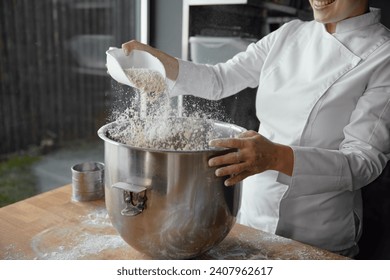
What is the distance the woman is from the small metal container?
336 millimetres

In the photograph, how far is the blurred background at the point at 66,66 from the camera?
140 centimetres

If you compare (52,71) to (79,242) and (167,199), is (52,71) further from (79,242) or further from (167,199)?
(167,199)

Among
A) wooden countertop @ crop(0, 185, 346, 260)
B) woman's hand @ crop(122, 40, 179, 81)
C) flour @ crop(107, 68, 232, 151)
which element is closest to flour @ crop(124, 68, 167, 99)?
flour @ crop(107, 68, 232, 151)

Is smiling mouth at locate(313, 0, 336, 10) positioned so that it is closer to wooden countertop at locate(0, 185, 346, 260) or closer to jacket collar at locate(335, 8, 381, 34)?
jacket collar at locate(335, 8, 381, 34)

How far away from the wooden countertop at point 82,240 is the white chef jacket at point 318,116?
0.43 ft

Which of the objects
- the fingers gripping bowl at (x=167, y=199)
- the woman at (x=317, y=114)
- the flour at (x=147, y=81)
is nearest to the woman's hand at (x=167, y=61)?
the woman at (x=317, y=114)

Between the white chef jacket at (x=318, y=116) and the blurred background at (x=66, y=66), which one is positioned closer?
the white chef jacket at (x=318, y=116)

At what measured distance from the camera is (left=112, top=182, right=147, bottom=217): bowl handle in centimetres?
71

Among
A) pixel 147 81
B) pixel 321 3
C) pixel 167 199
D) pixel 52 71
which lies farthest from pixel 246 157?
pixel 52 71

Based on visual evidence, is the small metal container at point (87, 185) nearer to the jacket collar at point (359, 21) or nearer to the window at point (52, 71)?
the window at point (52, 71)

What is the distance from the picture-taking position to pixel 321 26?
1.12 metres

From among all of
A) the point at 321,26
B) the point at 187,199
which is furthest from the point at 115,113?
the point at 321,26
